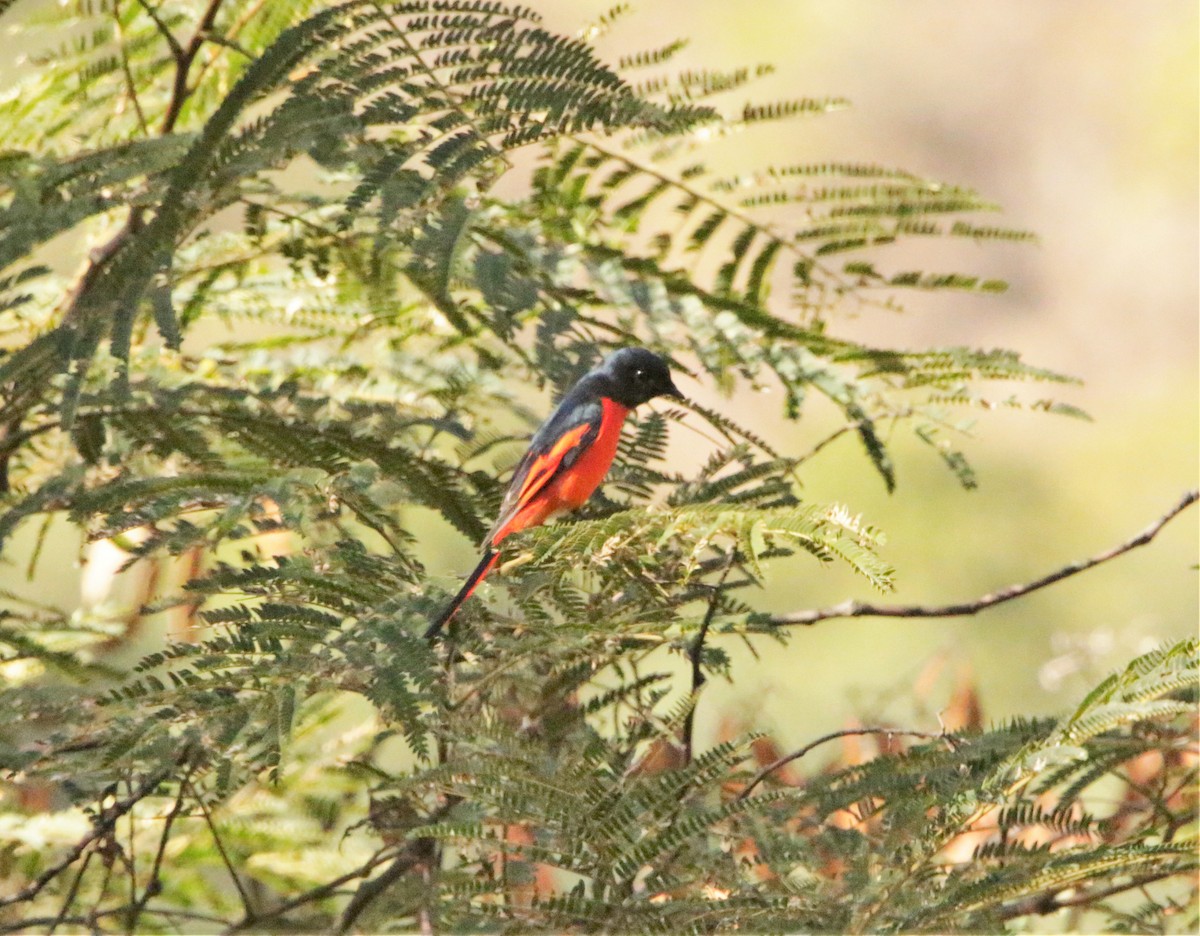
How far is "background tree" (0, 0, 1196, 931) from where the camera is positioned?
5.98 feet

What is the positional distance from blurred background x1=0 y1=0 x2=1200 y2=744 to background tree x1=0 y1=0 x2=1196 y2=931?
450 centimetres

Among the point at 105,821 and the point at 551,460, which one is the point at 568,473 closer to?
the point at 551,460

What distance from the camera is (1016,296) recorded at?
1264cm

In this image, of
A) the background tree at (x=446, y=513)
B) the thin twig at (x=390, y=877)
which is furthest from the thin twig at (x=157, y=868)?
the thin twig at (x=390, y=877)

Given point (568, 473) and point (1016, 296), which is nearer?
point (568, 473)

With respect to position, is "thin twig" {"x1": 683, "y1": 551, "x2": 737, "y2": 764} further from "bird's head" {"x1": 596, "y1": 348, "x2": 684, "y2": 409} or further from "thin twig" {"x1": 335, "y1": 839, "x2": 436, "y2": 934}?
"bird's head" {"x1": 596, "y1": 348, "x2": 684, "y2": 409}

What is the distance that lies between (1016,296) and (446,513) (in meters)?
11.2

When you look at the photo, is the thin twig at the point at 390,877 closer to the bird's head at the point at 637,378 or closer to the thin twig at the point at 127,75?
the bird's head at the point at 637,378

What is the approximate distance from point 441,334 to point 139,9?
96 centimetres

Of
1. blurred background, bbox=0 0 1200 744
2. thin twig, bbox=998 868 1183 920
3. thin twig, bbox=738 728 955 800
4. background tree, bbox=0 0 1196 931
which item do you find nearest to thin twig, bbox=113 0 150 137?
background tree, bbox=0 0 1196 931

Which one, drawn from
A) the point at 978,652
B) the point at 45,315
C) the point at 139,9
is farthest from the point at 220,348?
the point at 978,652

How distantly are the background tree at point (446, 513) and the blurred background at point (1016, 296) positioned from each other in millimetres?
4498

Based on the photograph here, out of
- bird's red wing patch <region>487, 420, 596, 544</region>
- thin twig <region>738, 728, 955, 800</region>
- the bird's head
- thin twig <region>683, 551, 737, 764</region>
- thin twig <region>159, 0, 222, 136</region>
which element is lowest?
thin twig <region>738, 728, 955, 800</region>

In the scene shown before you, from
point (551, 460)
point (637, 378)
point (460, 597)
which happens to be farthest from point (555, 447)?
point (460, 597)
